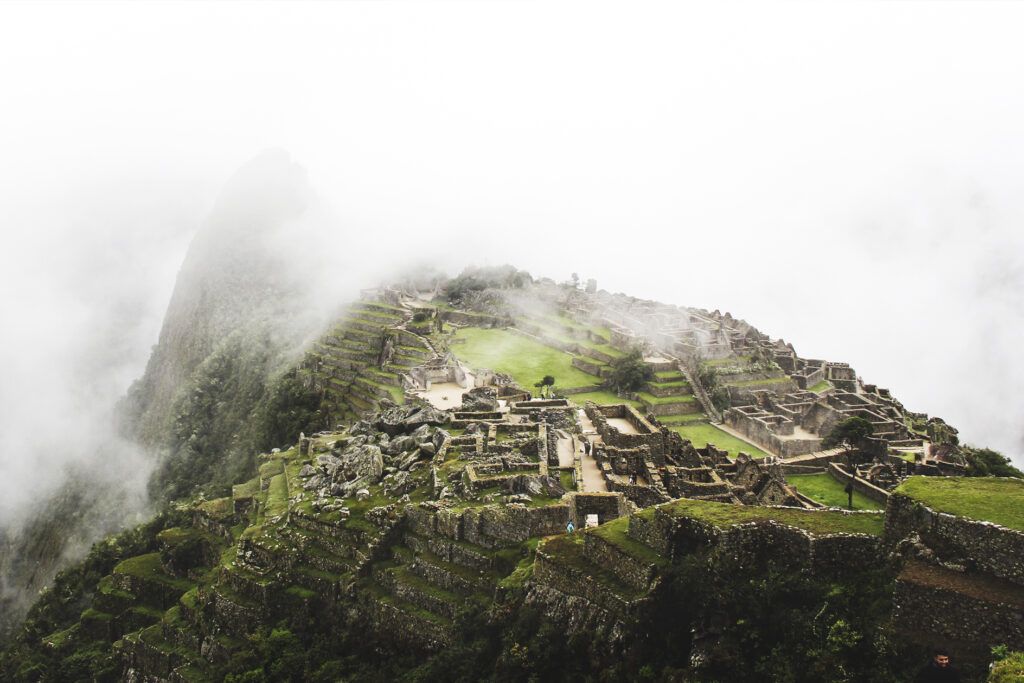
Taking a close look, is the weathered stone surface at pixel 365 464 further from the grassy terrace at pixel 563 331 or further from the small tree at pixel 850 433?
the grassy terrace at pixel 563 331

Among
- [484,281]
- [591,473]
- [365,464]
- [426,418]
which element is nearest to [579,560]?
[591,473]

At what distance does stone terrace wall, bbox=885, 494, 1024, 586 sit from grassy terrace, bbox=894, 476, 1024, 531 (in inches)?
5.4

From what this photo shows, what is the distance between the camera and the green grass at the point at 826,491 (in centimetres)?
2784

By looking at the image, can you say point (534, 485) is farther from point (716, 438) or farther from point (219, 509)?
point (716, 438)

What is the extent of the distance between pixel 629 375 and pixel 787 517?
41.2m

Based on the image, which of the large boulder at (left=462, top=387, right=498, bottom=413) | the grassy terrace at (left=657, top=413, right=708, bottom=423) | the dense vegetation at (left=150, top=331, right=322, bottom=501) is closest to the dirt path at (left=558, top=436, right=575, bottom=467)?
the large boulder at (left=462, top=387, right=498, bottom=413)

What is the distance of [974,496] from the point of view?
32.7 ft

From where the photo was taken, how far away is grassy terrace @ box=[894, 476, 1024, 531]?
30.3ft

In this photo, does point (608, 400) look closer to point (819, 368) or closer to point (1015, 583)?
point (819, 368)

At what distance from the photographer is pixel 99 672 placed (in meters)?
22.4

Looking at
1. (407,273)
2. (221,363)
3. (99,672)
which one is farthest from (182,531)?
(407,273)

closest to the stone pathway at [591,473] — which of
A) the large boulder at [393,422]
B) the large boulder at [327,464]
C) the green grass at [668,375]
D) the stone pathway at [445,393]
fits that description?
the large boulder at [393,422]

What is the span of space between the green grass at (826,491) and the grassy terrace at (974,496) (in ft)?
54.5

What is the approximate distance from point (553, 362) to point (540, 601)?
44639mm
